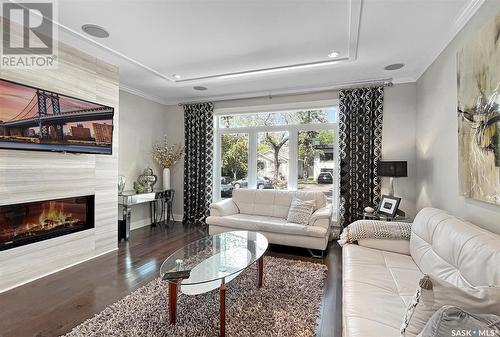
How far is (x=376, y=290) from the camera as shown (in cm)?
171

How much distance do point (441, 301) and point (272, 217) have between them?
307cm

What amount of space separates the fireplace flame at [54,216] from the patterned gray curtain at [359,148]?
3.93 meters

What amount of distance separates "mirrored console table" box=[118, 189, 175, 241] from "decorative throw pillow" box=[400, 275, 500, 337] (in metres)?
4.04

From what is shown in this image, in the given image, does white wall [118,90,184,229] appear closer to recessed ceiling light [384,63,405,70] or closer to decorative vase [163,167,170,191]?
decorative vase [163,167,170,191]

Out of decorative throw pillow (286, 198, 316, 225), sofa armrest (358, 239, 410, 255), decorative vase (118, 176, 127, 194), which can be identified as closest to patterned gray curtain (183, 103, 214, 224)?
decorative vase (118, 176, 127, 194)

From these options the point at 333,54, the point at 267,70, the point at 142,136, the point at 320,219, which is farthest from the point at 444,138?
the point at 142,136

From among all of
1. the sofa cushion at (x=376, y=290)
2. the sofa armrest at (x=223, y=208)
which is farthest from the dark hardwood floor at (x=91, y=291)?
the sofa armrest at (x=223, y=208)

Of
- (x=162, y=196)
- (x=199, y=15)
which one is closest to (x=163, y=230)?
(x=162, y=196)

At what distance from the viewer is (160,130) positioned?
555cm

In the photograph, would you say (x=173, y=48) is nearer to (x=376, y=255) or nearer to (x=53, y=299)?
(x=53, y=299)

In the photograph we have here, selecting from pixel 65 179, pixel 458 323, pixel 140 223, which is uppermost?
pixel 65 179

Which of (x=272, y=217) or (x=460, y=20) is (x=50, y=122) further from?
(x=460, y=20)

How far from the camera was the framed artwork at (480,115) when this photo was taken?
6.10ft

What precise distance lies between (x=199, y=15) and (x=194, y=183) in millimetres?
3466
